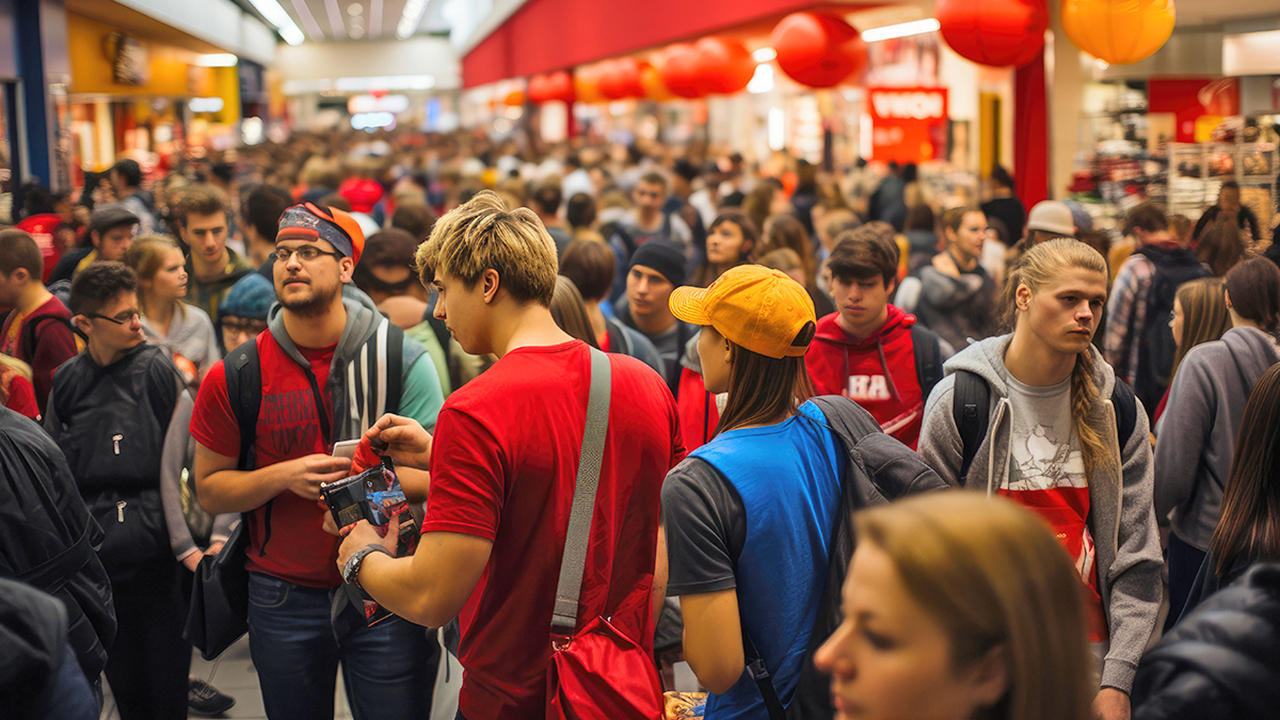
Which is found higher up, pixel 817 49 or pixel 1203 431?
pixel 817 49

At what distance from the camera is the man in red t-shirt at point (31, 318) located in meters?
4.41

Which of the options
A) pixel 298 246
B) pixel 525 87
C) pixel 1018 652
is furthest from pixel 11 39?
pixel 525 87

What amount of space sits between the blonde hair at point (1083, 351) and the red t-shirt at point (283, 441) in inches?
73.4

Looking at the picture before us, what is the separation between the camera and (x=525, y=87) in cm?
2861

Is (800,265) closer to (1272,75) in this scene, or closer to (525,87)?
(1272,75)

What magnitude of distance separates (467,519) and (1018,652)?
3.64 ft

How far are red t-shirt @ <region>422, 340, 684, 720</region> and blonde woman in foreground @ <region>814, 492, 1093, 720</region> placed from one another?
38.4 inches

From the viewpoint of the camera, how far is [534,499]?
83.7 inches

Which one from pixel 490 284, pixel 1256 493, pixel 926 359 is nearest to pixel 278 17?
pixel 926 359

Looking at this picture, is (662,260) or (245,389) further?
(662,260)

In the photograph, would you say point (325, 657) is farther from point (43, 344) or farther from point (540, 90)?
point (540, 90)

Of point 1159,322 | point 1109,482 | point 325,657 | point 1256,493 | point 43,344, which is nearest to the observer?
point 1256,493

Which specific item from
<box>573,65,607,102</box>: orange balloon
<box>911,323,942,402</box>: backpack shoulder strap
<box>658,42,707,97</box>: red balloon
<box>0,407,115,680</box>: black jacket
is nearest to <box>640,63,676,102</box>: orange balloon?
<box>573,65,607,102</box>: orange balloon

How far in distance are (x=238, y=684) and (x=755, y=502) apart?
3483 millimetres
